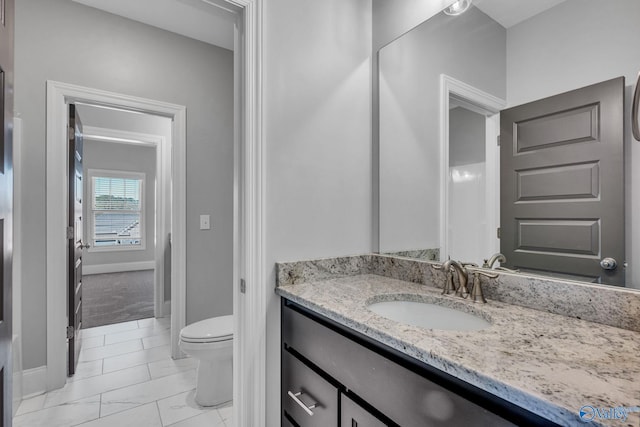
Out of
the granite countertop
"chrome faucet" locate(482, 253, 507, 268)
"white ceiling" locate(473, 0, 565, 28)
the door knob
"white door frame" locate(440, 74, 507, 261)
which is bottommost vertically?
the granite countertop

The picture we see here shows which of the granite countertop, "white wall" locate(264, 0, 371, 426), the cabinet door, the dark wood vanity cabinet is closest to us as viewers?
the granite countertop

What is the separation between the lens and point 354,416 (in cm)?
84

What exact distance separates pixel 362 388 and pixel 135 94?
2.57 metres

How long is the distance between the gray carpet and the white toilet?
6.62 feet

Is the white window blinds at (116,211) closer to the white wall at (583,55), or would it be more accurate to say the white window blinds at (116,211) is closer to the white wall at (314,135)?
the white wall at (314,135)

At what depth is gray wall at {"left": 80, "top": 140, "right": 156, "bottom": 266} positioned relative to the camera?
5852 mm

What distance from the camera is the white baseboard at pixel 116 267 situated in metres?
5.83

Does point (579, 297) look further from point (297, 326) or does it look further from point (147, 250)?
point (147, 250)

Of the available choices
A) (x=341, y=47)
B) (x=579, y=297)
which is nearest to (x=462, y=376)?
(x=579, y=297)

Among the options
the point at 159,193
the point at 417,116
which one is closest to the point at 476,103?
the point at 417,116

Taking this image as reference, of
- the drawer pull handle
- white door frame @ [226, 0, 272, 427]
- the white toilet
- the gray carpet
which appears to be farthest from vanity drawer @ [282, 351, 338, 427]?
the gray carpet

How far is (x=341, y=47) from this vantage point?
1.48 meters

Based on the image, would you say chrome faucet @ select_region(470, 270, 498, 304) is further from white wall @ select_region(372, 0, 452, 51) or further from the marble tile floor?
the marble tile floor

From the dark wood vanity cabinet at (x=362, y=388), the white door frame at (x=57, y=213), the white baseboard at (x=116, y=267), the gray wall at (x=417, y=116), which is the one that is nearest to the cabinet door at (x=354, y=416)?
the dark wood vanity cabinet at (x=362, y=388)
